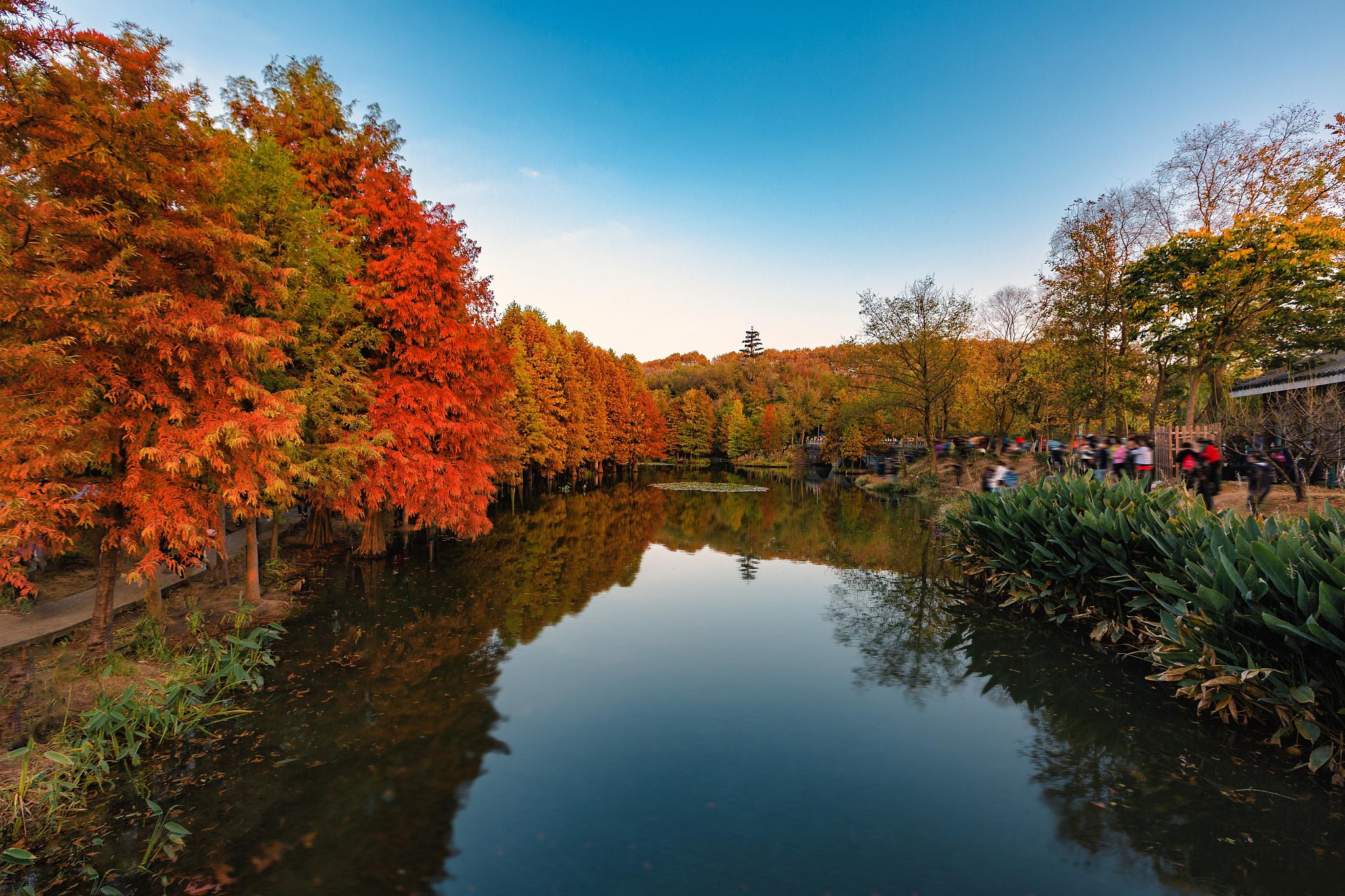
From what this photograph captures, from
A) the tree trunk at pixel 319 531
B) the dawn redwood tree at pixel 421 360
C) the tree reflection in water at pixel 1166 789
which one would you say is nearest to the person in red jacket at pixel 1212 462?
the tree reflection in water at pixel 1166 789

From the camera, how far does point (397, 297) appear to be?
15.1 m

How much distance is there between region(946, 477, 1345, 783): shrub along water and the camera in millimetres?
6238

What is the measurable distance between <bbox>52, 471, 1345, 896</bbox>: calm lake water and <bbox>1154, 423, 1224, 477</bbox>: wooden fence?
43.4ft

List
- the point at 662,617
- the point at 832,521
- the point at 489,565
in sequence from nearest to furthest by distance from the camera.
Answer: the point at 662,617
the point at 489,565
the point at 832,521

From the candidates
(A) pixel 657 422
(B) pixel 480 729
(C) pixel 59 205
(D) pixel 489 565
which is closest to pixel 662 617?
(B) pixel 480 729

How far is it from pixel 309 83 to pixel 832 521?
1070 inches

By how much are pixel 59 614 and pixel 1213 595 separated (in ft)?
62.5

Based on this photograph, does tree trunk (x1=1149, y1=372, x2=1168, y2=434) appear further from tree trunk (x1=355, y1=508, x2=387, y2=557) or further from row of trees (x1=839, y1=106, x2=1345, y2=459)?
tree trunk (x1=355, y1=508, x2=387, y2=557)

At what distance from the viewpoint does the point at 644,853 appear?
5496mm

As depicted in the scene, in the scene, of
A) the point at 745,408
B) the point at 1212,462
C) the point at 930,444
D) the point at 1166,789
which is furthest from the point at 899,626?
the point at 745,408

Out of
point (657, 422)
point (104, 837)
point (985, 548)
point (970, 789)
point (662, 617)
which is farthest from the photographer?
point (657, 422)

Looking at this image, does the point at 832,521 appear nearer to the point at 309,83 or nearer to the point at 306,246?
the point at 306,246

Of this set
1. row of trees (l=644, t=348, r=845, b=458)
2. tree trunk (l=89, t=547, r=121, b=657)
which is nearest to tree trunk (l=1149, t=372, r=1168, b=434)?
tree trunk (l=89, t=547, r=121, b=657)

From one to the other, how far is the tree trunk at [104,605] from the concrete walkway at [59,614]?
0.42 feet
